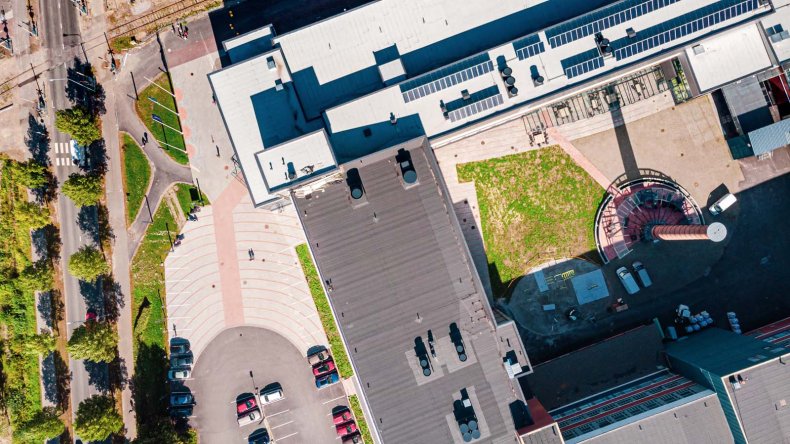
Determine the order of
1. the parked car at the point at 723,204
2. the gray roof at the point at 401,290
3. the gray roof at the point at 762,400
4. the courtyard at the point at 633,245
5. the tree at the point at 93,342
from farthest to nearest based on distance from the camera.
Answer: the courtyard at the point at 633,245 → the parked car at the point at 723,204 → the tree at the point at 93,342 → the gray roof at the point at 401,290 → the gray roof at the point at 762,400

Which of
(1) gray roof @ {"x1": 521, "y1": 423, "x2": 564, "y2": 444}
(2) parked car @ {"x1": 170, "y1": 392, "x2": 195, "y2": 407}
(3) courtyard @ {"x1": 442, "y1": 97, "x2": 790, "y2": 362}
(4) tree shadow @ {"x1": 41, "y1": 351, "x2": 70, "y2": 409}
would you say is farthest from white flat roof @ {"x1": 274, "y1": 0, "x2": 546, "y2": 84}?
(4) tree shadow @ {"x1": 41, "y1": 351, "x2": 70, "y2": 409}

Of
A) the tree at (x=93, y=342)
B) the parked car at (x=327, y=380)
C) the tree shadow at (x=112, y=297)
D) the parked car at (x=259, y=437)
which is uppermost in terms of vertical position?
the tree shadow at (x=112, y=297)

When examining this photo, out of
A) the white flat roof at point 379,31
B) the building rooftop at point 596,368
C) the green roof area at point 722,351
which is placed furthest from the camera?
the building rooftop at point 596,368

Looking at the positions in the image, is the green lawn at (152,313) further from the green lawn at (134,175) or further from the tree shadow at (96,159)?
the tree shadow at (96,159)

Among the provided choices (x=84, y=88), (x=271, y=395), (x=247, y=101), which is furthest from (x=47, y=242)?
(x=271, y=395)

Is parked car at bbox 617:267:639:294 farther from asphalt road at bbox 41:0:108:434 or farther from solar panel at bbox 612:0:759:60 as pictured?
asphalt road at bbox 41:0:108:434

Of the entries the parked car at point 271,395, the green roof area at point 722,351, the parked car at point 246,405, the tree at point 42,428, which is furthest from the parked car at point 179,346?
the green roof area at point 722,351
